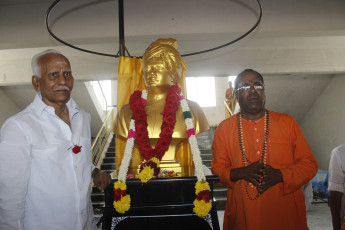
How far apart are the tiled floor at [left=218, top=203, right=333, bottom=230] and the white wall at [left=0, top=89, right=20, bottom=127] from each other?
7287mm

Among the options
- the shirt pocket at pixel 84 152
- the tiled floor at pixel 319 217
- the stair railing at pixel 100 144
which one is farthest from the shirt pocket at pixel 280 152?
the stair railing at pixel 100 144

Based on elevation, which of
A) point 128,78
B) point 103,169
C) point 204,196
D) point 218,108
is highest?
point 218,108

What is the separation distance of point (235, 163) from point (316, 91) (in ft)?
30.0

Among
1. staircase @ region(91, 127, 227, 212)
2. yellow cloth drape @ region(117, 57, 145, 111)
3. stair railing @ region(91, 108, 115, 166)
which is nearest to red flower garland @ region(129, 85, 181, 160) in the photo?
yellow cloth drape @ region(117, 57, 145, 111)

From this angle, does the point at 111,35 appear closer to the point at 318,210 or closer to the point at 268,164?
the point at 268,164

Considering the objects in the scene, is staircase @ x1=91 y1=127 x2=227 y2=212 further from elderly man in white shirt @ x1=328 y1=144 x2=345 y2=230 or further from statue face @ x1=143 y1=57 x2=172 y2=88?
elderly man in white shirt @ x1=328 y1=144 x2=345 y2=230

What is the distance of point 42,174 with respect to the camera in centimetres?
151

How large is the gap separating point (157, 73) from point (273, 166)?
4.30 feet

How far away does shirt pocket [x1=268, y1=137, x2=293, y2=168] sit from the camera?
1.80 m

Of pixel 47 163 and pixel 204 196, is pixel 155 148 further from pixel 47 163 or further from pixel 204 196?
pixel 47 163

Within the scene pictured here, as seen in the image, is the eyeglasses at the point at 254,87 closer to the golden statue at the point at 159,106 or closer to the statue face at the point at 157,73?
the golden statue at the point at 159,106

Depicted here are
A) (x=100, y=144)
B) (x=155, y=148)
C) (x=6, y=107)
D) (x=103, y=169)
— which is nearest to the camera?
(x=155, y=148)

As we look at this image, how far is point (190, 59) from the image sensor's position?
275 inches

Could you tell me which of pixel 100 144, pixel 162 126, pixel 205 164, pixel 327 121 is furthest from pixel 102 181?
pixel 327 121
